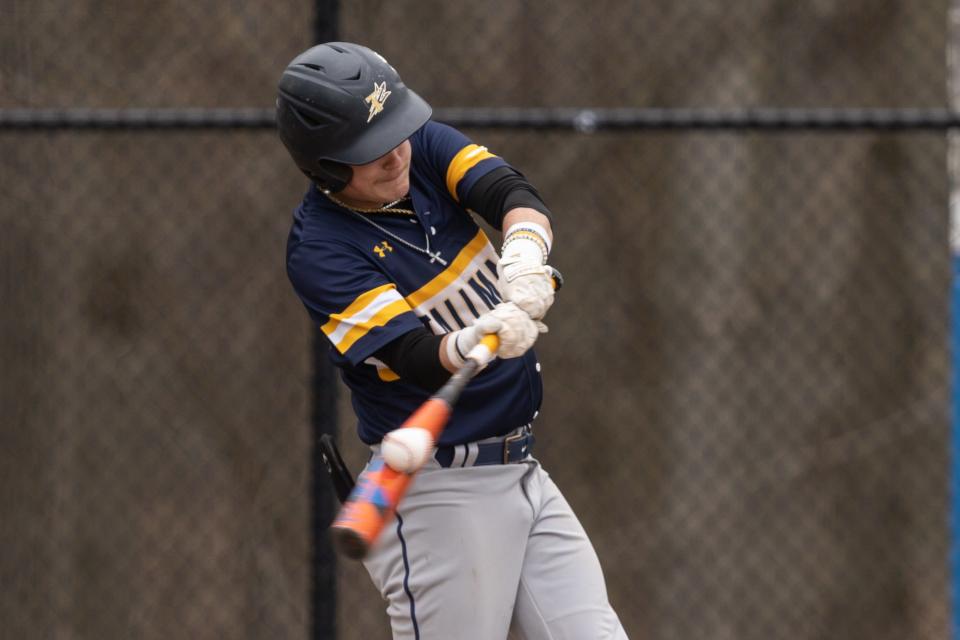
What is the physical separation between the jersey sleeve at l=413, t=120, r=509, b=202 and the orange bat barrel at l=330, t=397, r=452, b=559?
67 centimetres

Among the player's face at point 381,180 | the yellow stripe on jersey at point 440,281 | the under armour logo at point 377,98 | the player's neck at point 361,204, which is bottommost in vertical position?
the yellow stripe on jersey at point 440,281

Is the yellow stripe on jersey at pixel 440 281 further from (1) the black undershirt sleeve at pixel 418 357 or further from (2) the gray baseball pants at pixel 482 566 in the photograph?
(2) the gray baseball pants at pixel 482 566

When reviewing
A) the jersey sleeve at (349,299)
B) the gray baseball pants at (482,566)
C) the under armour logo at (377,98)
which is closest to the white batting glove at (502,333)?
the jersey sleeve at (349,299)

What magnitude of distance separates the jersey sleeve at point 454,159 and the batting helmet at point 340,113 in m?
0.19

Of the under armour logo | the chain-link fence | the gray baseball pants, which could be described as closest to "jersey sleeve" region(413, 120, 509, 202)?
the under armour logo

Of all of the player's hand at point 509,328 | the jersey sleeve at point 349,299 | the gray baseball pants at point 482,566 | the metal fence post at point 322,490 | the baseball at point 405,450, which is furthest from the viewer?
the metal fence post at point 322,490

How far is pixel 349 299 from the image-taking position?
262 cm

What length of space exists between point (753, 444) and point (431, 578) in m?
2.46

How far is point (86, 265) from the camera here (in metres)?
4.78

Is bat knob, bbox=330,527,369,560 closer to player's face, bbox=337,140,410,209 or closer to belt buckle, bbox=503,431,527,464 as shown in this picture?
belt buckle, bbox=503,431,527,464

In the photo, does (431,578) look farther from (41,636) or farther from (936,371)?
(936,371)

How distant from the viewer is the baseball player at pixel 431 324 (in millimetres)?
2607

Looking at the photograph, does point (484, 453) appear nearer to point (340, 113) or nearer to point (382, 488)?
point (382, 488)

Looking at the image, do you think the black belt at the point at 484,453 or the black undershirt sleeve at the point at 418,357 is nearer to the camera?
the black undershirt sleeve at the point at 418,357
